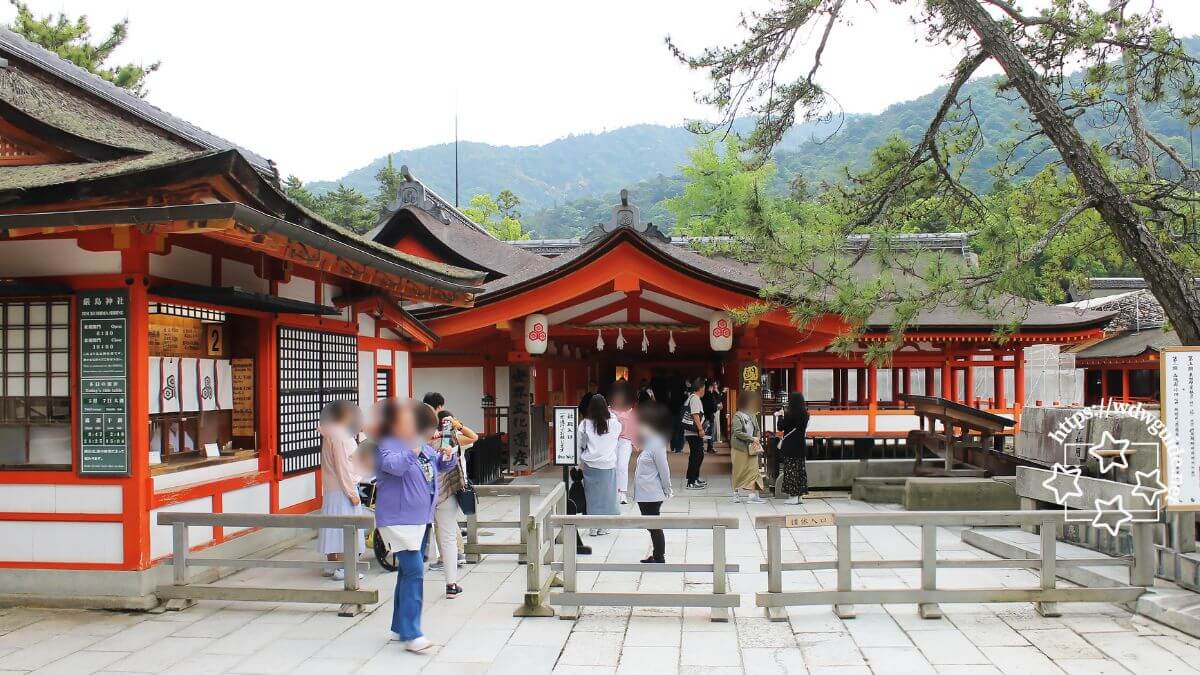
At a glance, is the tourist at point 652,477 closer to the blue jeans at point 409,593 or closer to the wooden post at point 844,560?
the wooden post at point 844,560

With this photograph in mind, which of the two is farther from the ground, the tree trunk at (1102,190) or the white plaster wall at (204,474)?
the tree trunk at (1102,190)

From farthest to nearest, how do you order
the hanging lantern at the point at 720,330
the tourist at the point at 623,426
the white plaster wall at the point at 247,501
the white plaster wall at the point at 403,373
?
1. the hanging lantern at the point at 720,330
2. the white plaster wall at the point at 403,373
3. the tourist at the point at 623,426
4. the white plaster wall at the point at 247,501

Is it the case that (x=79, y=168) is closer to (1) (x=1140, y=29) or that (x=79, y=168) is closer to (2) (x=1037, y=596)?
(2) (x=1037, y=596)

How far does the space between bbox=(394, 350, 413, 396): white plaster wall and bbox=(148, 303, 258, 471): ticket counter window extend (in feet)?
12.5

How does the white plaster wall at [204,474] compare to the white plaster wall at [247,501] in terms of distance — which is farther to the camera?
the white plaster wall at [247,501]

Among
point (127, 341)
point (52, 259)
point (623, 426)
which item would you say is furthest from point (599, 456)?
point (52, 259)

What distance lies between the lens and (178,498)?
7.21 metres

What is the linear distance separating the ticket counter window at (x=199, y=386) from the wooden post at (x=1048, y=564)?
7.09 metres

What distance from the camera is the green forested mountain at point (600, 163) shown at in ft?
270

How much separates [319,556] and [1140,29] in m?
9.48

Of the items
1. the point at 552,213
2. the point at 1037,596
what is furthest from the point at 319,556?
the point at 552,213

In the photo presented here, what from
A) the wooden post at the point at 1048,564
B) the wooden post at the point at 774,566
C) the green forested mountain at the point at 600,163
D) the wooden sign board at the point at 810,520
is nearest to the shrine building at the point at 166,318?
the wooden post at the point at 1048,564

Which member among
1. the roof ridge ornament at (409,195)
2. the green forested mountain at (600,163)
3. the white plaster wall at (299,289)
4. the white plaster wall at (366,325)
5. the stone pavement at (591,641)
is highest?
the green forested mountain at (600,163)

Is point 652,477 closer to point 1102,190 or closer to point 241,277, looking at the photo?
point 241,277
